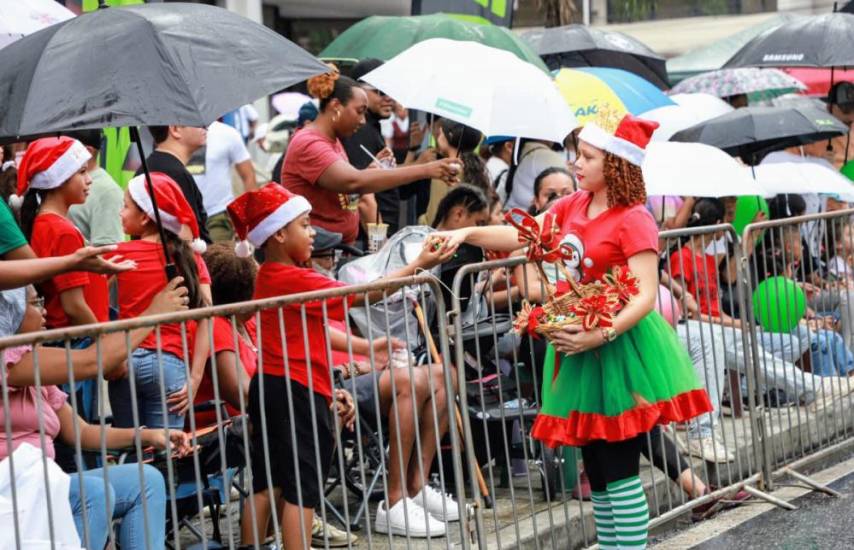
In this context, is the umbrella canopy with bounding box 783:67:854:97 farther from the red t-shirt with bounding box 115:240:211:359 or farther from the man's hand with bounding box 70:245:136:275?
the man's hand with bounding box 70:245:136:275

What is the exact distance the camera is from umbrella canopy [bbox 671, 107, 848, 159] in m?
10.6

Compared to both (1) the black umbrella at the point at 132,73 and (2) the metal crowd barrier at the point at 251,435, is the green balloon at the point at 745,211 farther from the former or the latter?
(1) the black umbrella at the point at 132,73

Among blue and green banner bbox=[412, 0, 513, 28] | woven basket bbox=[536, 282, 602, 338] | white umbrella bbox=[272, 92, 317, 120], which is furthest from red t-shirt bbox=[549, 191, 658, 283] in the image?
white umbrella bbox=[272, 92, 317, 120]

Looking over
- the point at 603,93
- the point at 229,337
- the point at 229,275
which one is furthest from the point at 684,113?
the point at 229,337

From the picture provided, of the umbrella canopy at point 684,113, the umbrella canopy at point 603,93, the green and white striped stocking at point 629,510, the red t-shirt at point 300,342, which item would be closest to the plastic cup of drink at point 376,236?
the umbrella canopy at point 603,93

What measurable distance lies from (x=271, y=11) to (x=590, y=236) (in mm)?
19052

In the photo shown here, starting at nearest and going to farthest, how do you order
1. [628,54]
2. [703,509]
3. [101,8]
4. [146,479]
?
[146,479] → [101,8] → [703,509] → [628,54]

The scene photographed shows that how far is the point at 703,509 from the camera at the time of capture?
322 inches

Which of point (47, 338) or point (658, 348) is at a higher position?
point (47, 338)

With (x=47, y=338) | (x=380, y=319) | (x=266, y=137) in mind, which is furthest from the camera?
(x=266, y=137)

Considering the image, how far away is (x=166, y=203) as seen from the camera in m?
6.76

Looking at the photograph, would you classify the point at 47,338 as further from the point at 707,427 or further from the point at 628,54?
the point at 628,54

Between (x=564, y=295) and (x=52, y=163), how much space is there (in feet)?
7.59

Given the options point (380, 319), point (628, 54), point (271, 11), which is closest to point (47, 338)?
point (380, 319)
